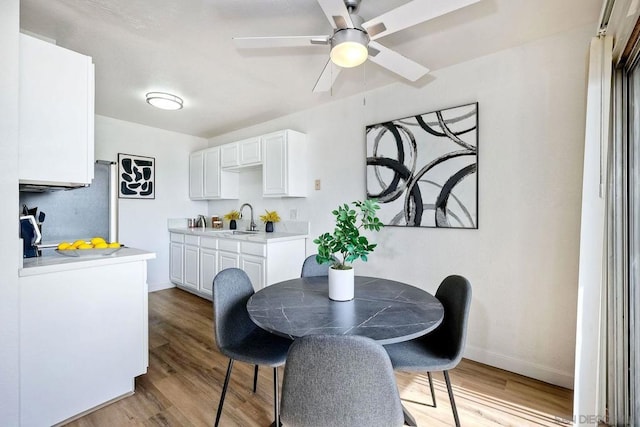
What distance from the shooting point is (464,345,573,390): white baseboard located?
2.00 metres

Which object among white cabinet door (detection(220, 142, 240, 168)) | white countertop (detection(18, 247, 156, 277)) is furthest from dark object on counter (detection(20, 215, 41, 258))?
white cabinet door (detection(220, 142, 240, 168))

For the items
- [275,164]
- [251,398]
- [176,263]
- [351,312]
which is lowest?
[251,398]

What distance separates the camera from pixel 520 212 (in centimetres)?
214

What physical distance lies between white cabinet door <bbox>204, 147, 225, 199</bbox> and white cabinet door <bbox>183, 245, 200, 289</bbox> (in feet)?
2.68

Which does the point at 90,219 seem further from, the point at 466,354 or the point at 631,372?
the point at 631,372

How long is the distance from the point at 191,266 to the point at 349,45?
11.6 ft

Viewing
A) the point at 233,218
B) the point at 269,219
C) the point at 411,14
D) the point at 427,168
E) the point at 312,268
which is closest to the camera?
the point at 411,14

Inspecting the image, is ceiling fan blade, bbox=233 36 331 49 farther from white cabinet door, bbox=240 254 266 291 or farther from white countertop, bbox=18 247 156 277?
white cabinet door, bbox=240 254 266 291

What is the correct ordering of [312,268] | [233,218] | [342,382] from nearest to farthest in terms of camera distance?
[342,382] → [312,268] → [233,218]

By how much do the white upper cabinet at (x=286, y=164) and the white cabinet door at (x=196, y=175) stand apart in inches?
56.7

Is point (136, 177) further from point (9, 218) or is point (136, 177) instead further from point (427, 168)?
point (427, 168)

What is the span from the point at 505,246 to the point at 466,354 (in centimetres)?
94

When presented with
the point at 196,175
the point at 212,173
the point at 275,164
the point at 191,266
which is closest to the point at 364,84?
the point at 275,164

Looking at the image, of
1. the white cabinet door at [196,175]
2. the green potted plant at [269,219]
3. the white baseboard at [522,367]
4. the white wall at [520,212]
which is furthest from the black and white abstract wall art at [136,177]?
the white baseboard at [522,367]
